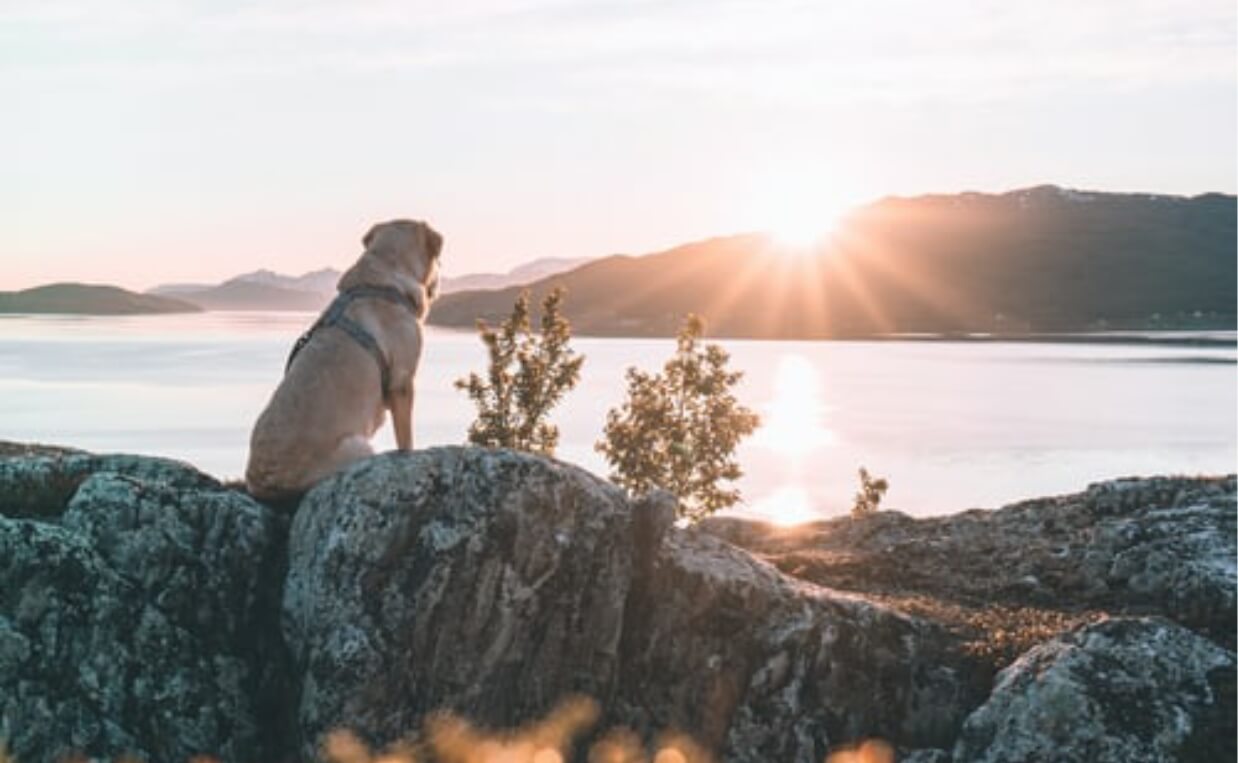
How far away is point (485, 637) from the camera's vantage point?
426 inches

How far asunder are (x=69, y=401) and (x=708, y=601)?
5450 inches

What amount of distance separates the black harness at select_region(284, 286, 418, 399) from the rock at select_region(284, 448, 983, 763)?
1403 mm

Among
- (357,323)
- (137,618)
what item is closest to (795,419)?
(357,323)

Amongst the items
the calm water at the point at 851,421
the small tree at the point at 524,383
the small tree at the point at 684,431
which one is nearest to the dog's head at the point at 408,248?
the small tree at the point at 524,383

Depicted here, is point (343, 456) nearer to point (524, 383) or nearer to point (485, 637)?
point (485, 637)

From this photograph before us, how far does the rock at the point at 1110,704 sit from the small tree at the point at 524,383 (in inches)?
907

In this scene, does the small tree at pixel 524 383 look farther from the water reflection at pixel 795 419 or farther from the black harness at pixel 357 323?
the water reflection at pixel 795 419

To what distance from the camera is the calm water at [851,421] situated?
320 ft

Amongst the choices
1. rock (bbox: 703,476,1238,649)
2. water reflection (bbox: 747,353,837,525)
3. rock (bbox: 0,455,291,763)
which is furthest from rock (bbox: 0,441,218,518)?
water reflection (bbox: 747,353,837,525)

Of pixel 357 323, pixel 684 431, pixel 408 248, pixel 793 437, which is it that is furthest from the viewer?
pixel 793 437

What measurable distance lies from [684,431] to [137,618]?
98.6 feet

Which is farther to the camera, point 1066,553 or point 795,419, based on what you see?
point 795,419

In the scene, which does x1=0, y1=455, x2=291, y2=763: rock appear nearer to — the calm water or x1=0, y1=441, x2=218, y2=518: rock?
x1=0, y1=441, x2=218, y2=518: rock

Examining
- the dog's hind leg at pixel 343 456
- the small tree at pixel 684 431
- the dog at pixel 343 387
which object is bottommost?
the small tree at pixel 684 431
